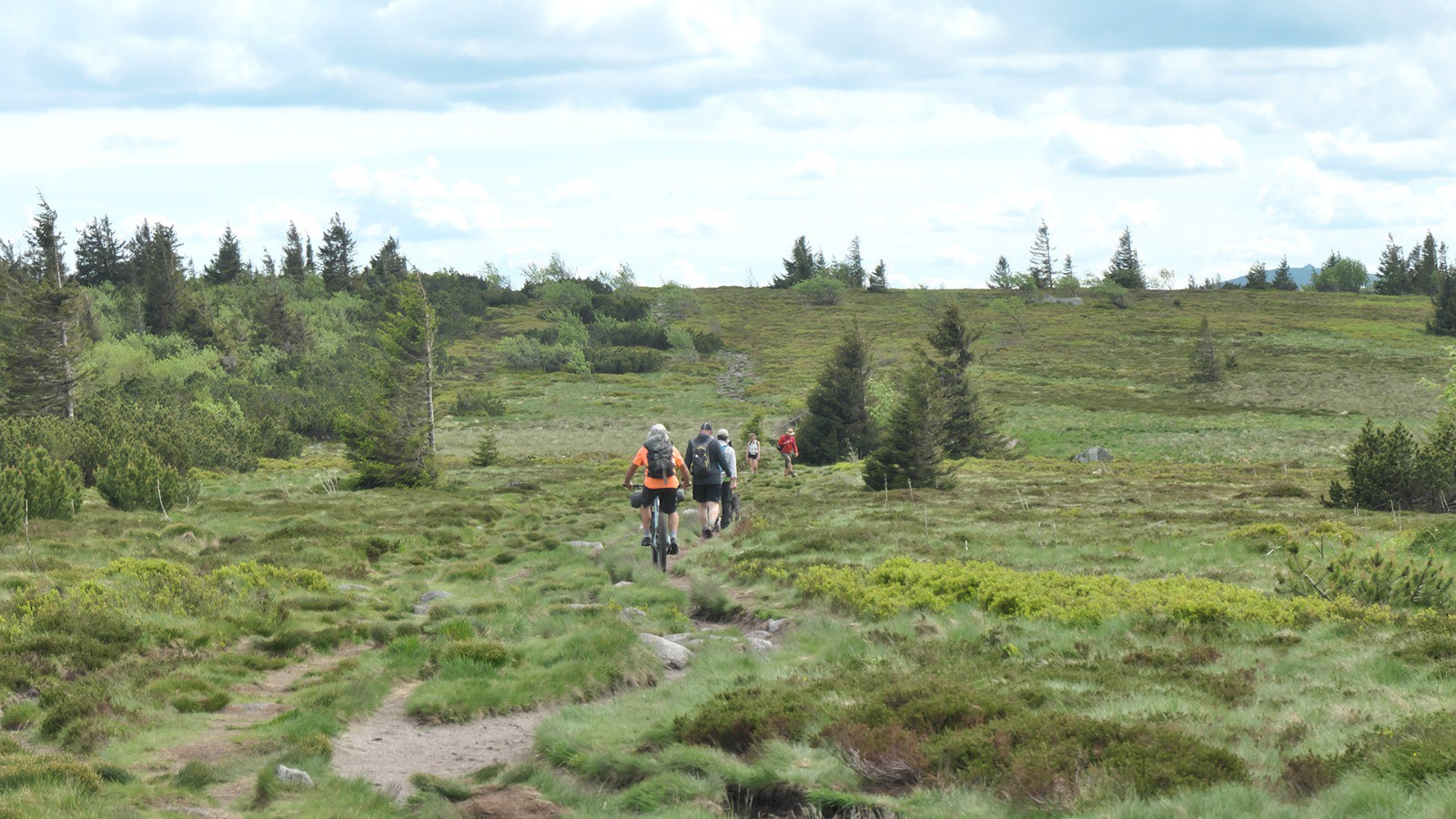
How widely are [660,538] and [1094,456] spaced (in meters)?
44.7

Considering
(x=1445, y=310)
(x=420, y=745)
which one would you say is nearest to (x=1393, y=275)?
(x=1445, y=310)

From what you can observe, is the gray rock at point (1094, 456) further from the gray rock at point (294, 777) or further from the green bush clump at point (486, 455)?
the gray rock at point (294, 777)

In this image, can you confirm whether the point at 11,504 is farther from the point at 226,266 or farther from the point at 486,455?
the point at 226,266

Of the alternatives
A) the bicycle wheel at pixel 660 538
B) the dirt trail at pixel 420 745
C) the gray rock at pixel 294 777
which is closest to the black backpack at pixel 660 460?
the bicycle wheel at pixel 660 538

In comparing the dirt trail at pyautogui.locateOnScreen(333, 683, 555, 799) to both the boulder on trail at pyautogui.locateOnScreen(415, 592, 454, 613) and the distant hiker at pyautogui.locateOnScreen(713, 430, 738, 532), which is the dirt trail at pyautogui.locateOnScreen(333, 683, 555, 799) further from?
the distant hiker at pyautogui.locateOnScreen(713, 430, 738, 532)

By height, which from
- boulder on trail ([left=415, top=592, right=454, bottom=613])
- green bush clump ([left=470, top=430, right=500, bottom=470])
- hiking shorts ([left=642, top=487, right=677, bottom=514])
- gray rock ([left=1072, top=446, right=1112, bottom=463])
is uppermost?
hiking shorts ([left=642, top=487, right=677, bottom=514])

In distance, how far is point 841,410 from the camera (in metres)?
56.9

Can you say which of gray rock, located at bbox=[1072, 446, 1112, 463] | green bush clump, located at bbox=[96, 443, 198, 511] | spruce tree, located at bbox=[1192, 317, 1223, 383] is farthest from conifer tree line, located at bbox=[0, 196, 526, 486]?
spruce tree, located at bbox=[1192, 317, 1223, 383]

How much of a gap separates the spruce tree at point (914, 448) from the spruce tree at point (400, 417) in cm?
1818

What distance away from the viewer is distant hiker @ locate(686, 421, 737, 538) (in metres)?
20.4

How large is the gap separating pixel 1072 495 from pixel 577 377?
80715mm

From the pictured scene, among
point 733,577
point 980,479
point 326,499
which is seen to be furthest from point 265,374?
point 733,577

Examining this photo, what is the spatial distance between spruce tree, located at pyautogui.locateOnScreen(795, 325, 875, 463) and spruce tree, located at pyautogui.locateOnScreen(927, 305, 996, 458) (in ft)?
13.7

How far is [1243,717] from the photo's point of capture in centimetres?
772
